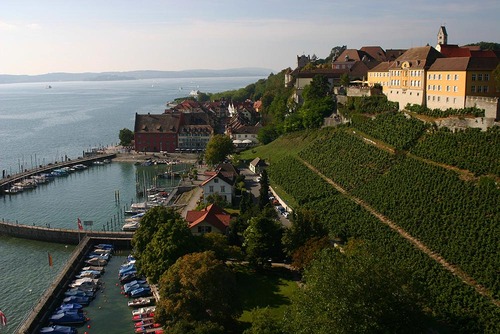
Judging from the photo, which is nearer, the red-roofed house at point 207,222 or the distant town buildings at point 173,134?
the red-roofed house at point 207,222

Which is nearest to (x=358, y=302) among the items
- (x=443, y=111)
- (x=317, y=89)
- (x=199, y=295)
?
(x=199, y=295)

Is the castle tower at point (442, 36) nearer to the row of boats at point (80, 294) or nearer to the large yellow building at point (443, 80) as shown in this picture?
the large yellow building at point (443, 80)

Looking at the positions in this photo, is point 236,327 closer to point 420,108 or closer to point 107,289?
point 107,289

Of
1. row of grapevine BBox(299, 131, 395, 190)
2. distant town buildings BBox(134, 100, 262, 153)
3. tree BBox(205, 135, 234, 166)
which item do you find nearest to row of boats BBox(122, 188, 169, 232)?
tree BBox(205, 135, 234, 166)

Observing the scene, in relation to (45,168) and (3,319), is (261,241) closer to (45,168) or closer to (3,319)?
(3,319)

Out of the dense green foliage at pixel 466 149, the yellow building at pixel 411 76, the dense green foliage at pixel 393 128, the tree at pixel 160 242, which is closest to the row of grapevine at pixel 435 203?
the dense green foliage at pixel 466 149

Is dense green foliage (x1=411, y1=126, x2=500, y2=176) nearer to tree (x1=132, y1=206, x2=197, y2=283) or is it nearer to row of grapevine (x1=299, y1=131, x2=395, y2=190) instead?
Result: row of grapevine (x1=299, y1=131, x2=395, y2=190)
